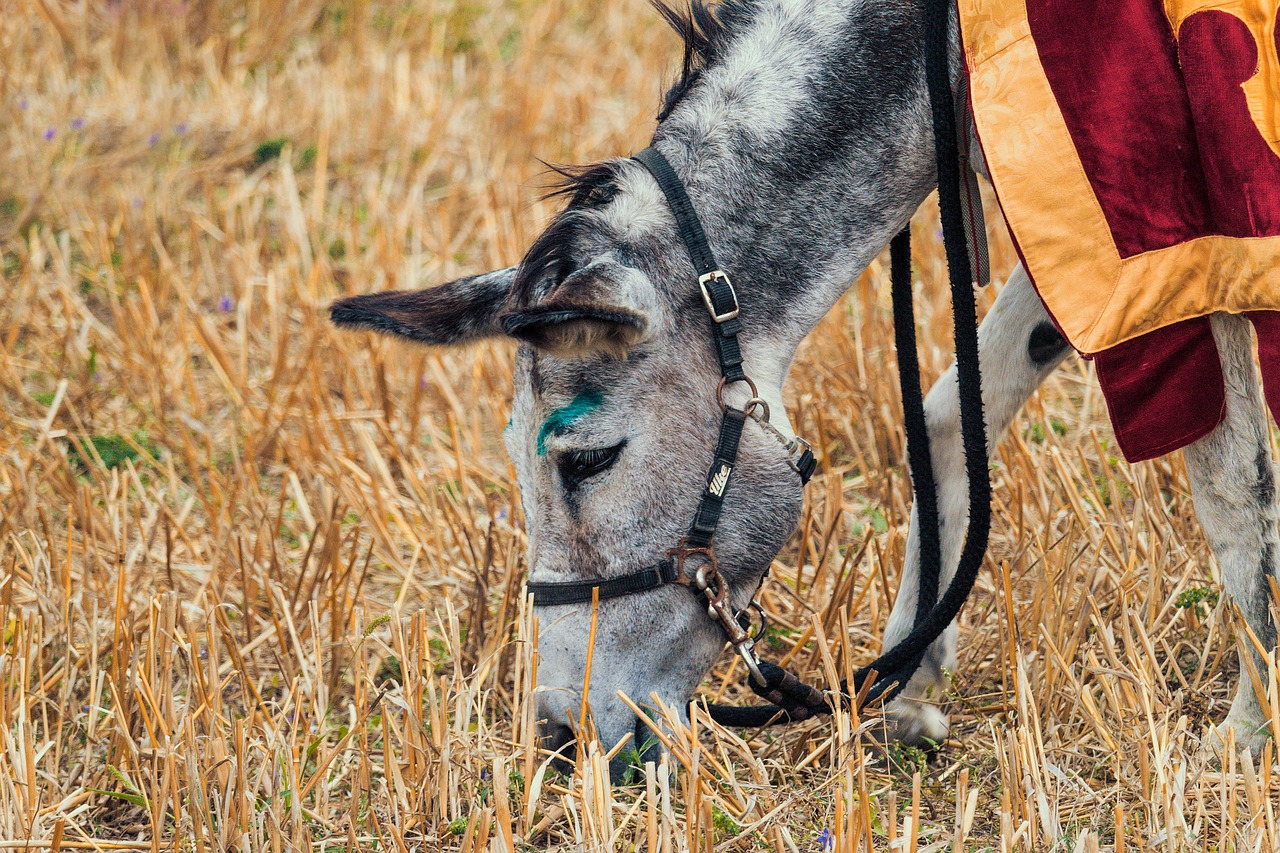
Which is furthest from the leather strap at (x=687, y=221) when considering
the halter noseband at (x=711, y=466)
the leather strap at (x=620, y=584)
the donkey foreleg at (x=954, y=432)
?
the donkey foreleg at (x=954, y=432)

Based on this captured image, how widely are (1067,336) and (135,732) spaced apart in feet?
7.46

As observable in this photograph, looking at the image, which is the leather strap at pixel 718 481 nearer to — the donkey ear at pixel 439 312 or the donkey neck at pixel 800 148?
the donkey neck at pixel 800 148

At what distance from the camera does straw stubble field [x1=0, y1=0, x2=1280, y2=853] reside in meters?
2.42

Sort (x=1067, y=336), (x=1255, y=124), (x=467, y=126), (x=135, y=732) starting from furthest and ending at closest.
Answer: (x=467, y=126), (x=135, y=732), (x=1067, y=336), (x=1255, y=124)

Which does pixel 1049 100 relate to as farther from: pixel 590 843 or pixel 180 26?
pixel 180 26

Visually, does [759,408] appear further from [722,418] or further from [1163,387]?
[1163,387]

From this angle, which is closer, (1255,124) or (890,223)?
(1255,124)


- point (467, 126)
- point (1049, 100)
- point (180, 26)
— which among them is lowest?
point (1049, 100)

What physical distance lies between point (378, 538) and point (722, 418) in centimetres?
187

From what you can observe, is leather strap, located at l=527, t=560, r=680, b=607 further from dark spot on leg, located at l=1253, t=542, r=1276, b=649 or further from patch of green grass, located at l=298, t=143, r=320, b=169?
patch of green grass, located at l=298, t=143, r=320, b=169

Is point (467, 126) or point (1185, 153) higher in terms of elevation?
point (467, 126)

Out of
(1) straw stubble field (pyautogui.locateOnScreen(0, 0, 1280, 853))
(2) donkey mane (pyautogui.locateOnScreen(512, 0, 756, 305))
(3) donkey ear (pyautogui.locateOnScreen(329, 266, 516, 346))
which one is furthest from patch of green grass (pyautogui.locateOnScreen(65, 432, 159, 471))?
(2) donkey mane (pyautogui.locateOnScreen(512, 0, 756, 305))

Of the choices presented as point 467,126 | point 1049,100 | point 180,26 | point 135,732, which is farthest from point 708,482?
point 180,26

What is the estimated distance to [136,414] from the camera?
4941mm
